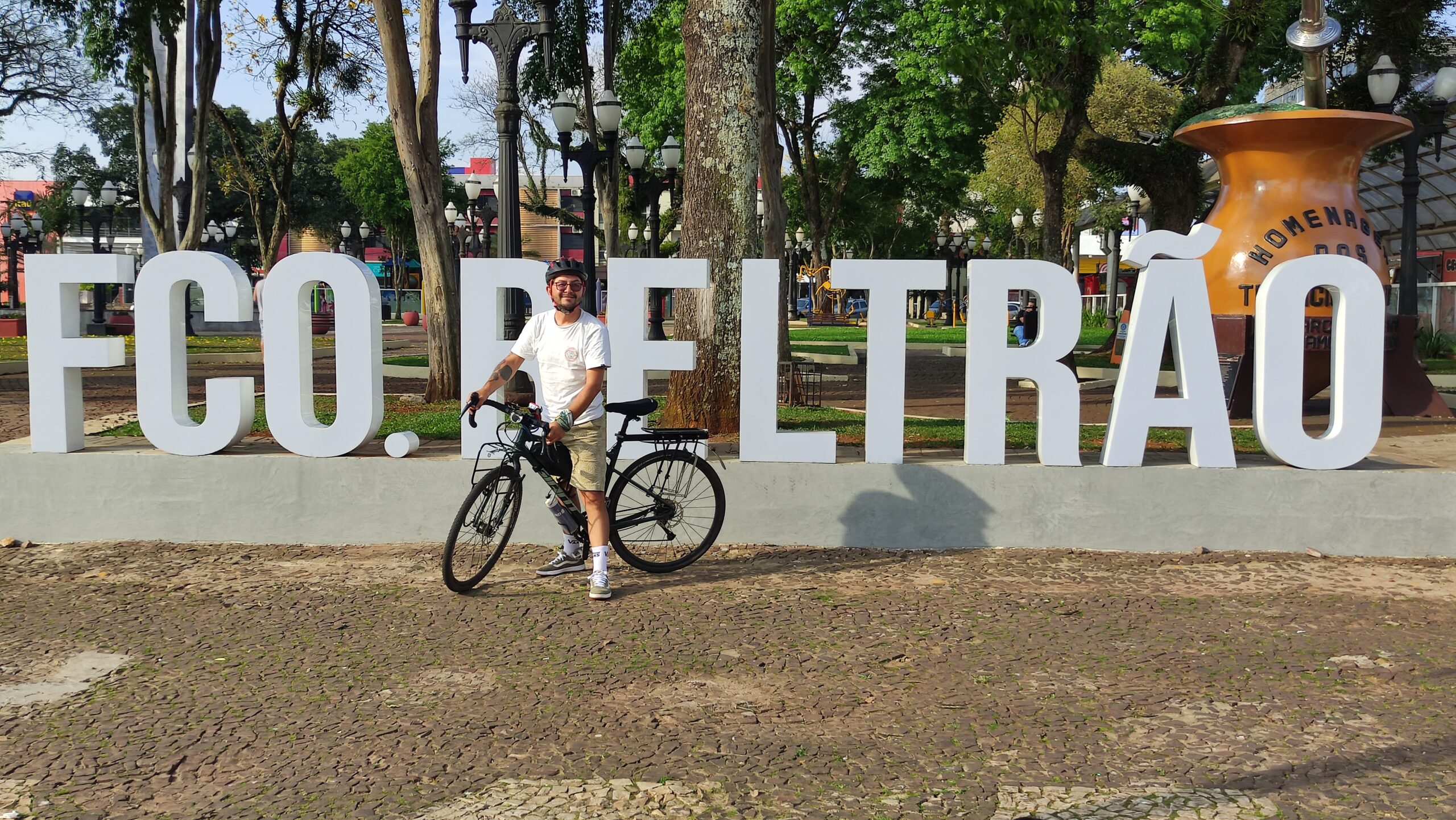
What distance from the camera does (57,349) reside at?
8.01 m

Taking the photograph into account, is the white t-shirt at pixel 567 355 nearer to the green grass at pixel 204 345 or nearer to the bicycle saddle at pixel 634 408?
the bicycle saddle at pixel 634 408

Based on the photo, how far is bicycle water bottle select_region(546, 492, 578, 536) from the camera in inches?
268

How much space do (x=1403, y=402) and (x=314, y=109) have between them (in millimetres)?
21356

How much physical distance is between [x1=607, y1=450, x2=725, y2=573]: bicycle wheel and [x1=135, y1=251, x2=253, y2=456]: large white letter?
2.70 m

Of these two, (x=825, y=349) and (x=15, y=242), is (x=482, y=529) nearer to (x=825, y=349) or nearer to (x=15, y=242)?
(x=825, y=349)

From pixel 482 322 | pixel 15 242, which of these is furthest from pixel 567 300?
pixel 15 242

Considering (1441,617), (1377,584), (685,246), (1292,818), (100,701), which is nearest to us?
(1292,818)

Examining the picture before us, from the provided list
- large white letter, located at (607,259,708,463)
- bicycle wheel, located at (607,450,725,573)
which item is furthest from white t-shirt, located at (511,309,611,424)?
large white letter, located at (607,259,708,463)

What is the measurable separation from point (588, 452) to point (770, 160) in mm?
8334

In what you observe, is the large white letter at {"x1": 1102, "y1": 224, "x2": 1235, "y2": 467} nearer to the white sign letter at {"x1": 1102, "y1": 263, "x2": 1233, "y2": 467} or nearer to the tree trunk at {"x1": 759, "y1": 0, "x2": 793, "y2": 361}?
the white sign letter at {"x1": 1102, "y1": 263, "x2": 1233, "y2": 467}

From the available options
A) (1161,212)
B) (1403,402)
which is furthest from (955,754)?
(1161,212)

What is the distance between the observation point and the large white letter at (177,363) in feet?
25.6

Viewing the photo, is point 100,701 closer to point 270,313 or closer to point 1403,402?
point 270,313

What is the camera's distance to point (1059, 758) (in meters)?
4.24
